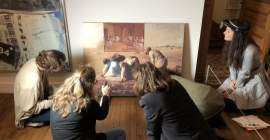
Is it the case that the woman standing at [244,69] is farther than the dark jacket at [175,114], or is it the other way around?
the woman standing at [244,69]

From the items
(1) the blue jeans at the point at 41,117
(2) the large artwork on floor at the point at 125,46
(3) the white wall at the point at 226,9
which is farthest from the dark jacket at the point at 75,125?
(3) the white wall at the point at 226,9

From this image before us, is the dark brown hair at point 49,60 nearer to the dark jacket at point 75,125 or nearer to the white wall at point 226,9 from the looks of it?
the dark jacket at point 75,125

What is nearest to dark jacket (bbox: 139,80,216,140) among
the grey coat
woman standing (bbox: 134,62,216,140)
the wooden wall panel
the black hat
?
woman standing (bbox: 134,62,216,140)

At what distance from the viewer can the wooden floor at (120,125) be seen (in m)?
2.13

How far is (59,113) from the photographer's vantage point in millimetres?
1458

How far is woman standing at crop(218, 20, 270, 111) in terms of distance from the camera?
86.0 inches

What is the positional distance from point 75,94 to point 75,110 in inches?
4.5

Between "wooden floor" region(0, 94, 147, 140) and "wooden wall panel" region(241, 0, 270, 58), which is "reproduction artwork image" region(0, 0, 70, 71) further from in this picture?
"wooden wall panel" region(241, 0, 270, 58)

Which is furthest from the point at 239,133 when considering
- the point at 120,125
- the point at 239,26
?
the point at 120,125

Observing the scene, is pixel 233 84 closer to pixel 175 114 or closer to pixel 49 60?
pixel 175 114

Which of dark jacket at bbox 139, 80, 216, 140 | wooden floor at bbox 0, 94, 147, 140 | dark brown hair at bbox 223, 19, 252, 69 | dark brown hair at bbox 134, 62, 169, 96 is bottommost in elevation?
wooden floor at bbox 0, 94, 147, 140

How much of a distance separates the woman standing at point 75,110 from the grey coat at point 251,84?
1450mm

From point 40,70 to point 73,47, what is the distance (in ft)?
2.06

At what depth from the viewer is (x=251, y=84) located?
7.34 feet
